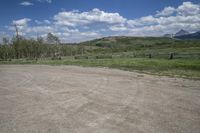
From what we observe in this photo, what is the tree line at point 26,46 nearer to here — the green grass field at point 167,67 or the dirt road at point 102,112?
the green grass field at point 167,67

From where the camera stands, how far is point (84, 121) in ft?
21.7

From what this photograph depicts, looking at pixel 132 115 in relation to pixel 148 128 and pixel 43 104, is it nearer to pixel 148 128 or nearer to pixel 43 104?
pixel 148 128

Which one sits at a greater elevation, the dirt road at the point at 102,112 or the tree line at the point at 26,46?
the tree line at the point at 26,46

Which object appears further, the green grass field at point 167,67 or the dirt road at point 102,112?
the green grass field at point 167,67

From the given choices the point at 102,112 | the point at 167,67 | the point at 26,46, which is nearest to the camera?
the point at 102,112

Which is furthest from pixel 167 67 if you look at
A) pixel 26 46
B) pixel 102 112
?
pixel 26 46

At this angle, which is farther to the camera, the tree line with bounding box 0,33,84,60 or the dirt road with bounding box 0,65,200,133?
the tree line with bounding box 0,33,84,60

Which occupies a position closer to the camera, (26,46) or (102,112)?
(102,112)

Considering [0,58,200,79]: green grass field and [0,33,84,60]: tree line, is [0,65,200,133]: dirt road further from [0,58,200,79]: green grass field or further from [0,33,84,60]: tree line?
[0,33,84,60]: tree line

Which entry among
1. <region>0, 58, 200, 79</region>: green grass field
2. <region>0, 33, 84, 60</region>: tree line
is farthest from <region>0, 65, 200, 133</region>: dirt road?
<region>0, 33, 84, 60</region>: tree line

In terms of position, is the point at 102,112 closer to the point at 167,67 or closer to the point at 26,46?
the point at 167,67

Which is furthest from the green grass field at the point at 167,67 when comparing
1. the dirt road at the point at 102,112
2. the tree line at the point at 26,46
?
the tree line at the point at 26,46

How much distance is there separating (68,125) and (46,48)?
88.2m

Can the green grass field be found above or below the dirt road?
above
